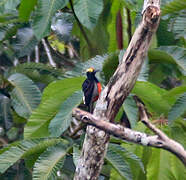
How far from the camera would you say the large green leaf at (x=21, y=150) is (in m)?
3.28

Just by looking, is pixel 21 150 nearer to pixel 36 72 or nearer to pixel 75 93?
pixel 75 93

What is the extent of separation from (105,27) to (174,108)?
62.9 inches

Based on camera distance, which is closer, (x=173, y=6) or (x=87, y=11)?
(x=87, y=11)

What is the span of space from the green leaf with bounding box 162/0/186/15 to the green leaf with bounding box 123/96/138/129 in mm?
669

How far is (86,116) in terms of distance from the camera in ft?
7.72

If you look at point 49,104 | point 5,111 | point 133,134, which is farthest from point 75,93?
point 133,134

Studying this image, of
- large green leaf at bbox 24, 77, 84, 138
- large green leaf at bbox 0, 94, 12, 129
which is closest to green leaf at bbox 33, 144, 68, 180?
large green leaf at bbox 24, 77, 84, 138

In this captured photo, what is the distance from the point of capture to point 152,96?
3402mm

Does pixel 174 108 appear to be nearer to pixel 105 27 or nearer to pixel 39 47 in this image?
pixel 105 27

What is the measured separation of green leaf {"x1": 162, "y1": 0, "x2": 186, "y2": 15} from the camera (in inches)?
142

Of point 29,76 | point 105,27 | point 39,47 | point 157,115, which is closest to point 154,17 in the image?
point 157,115

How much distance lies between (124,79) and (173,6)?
1194 mm

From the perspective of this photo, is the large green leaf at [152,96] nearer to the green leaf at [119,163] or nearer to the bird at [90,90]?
the bird at [90,90]

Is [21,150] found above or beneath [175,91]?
beneath
